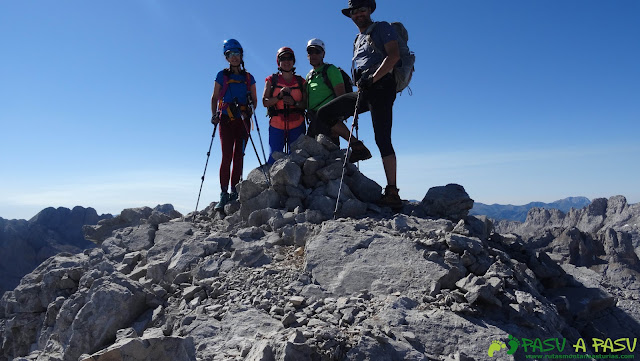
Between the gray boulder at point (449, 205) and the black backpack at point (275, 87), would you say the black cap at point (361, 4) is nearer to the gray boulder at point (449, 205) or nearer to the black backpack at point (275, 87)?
the black backpack at point (275, 87)

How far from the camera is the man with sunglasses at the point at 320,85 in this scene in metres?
10.5

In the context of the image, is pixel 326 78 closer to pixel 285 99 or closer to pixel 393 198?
pixel 285 99

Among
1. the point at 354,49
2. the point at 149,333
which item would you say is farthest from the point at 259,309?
the point at 354,49

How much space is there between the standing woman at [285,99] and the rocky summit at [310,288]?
1.46 metres

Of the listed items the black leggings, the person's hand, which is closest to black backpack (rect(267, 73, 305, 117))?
the black leggings

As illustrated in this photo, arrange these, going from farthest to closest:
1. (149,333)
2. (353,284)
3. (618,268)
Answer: (618,268) → (353,284) → (149,333)

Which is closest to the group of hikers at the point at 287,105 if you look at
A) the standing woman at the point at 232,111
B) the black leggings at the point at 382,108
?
the standing woman at the point at 232,111

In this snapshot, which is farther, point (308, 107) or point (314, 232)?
point (308, 107)

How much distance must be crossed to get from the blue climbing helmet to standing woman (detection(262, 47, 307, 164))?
110 cm

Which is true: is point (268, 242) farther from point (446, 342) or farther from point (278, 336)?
point (446, 342)

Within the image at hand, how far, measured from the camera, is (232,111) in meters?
10.6

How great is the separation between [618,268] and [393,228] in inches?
1599

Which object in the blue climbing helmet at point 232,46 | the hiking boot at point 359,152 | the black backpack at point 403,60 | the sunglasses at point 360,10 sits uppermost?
the blue climbing helmet at point 232,46

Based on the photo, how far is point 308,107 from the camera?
36.2 feet
